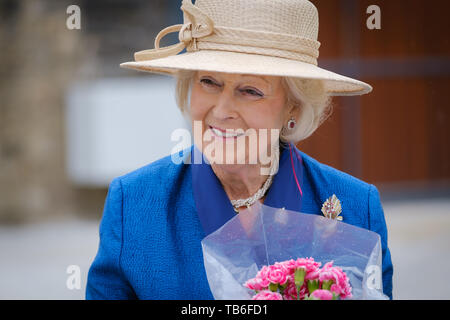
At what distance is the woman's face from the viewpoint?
6.14ft

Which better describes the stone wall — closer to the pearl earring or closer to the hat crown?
the pearl earring

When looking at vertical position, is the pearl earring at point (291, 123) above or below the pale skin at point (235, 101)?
below

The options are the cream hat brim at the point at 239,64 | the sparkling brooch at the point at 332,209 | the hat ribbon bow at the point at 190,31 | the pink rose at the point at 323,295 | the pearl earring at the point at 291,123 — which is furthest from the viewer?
the pearl earring at the point at 291,123

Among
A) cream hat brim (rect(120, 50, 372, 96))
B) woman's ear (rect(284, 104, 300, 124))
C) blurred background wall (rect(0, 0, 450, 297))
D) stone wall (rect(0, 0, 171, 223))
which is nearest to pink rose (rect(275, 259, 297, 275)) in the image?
cream hat brim (rect(120, 50, 372, 96))

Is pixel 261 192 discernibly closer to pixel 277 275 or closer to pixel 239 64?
pixel 239 64

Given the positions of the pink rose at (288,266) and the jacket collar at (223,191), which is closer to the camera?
the pink rose at (288,266)

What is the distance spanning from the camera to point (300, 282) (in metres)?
1.40

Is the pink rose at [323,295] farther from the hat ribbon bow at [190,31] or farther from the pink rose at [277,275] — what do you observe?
the hat ribbon bow at [190,31]

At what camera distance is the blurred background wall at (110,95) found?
6047 mm

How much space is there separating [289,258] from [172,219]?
498mm

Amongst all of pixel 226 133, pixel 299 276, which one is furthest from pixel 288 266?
pixel 226 133

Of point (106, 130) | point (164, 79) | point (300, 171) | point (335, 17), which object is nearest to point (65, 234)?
point (106, 130)

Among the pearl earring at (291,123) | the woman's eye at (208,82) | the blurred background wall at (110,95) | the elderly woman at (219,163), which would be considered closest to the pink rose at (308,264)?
the elderly woman at (219,163)
